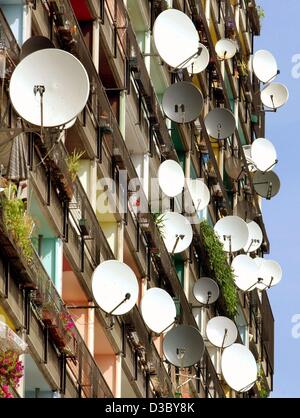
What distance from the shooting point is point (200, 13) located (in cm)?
6347

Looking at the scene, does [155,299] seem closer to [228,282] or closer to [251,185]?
[228,282]

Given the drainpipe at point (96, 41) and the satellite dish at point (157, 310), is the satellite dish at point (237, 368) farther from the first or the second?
the drainpipe at point (96, 41)

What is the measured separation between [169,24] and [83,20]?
7.01m

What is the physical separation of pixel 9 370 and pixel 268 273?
36.0 meters

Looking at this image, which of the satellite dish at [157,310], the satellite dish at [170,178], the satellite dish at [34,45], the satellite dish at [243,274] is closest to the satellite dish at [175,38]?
the satellite dish at [170,178]

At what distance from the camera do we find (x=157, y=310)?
5003cm

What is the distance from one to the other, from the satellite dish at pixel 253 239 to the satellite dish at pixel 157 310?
57.2 ft

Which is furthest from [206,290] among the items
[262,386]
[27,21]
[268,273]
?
[27,21]

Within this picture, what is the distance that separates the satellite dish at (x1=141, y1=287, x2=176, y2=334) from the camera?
163ft

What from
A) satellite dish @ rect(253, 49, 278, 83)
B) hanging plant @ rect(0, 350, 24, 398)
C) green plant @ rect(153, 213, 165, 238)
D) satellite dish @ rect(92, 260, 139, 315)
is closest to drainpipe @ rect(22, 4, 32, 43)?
satellite dish @ rect(92, 260, 139, 315)

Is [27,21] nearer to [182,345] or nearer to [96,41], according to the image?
[96,41]

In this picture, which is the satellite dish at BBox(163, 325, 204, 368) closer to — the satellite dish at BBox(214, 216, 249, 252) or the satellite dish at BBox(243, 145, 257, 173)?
the satellite dish at BBox(214, 216, 249, 252)

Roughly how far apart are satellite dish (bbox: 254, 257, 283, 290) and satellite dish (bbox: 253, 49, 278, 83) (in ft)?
23.6

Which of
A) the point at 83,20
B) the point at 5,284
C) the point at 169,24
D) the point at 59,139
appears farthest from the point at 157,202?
the point at 5,284
